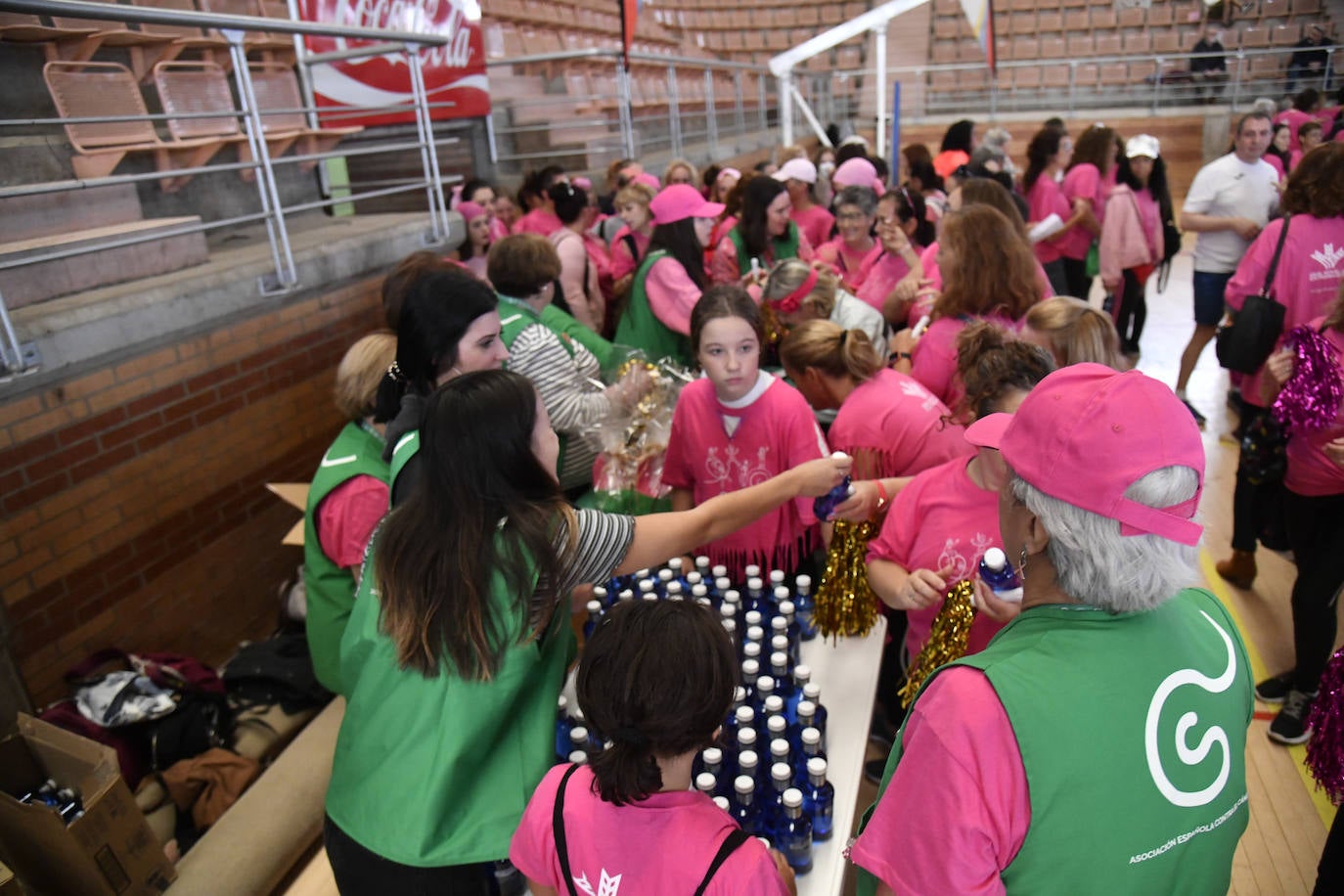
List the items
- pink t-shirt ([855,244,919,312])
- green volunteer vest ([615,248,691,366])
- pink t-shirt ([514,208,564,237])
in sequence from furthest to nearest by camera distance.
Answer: pink t-shirt ([514,208,564,237]) → pink t-shirt ([855,244,919,312]) → green volunteer vest ([615,248,691,366])

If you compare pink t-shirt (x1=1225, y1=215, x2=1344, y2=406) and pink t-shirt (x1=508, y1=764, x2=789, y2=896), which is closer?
pink t-shirt (x1=508, y1=764, x2=789, y2=896)

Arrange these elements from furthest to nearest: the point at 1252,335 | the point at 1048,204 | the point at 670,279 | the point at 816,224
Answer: the point at 1048,204, the point at 816,224, the point at 670,279, the point at 1252,335

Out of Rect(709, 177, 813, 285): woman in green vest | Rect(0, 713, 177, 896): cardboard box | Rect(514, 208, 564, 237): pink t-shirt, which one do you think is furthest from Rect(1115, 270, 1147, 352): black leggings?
Rect(0, 713, 177, 896): cardboard box

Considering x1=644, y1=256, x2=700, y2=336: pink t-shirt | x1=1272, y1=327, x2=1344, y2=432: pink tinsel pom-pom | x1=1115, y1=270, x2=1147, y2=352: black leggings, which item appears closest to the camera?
x1=1272, y1=327, x2=1344, y2=432: pink tinsel pom-pom

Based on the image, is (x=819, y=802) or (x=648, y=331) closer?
(x=819, y=802)

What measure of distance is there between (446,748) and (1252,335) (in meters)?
3.28

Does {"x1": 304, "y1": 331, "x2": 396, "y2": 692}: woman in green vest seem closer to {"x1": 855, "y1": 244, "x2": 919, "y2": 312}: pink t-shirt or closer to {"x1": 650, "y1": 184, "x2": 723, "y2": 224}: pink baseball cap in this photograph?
{"x1": 650, "y1": 184, "x2": 723, "y2": 224}: pink baseball cap

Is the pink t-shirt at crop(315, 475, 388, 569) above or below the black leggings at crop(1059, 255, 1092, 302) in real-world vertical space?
above

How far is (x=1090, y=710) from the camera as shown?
103 cm

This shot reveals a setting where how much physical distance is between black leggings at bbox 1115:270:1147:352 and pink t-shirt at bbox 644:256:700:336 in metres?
3.60

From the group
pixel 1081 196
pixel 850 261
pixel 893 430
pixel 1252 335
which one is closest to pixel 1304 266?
pixel 1252 335

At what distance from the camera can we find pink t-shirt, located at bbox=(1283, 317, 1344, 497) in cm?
254

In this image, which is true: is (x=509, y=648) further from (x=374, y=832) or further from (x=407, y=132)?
(x=407, y=132)

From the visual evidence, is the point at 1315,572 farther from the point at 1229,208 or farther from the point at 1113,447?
the point at 1229,208
